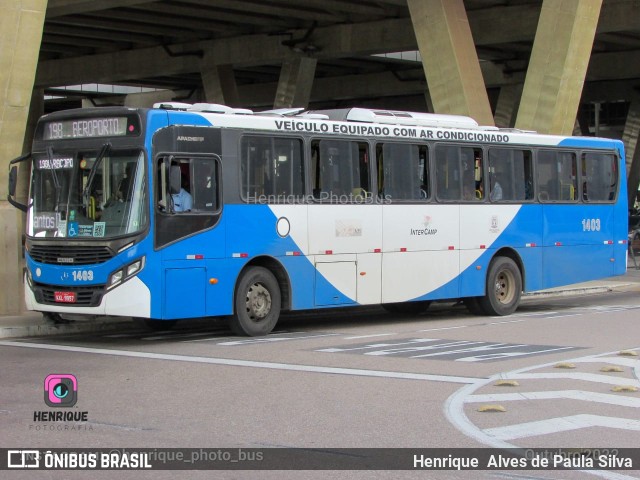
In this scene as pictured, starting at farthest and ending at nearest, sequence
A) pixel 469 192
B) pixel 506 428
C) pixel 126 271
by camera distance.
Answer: pixel 469 192, pixel 126 271, pixel 506 428

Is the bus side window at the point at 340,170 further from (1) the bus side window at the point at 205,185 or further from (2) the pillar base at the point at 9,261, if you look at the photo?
(2) the pillar base at the point at 9,261

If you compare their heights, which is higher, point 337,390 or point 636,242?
point 636,242

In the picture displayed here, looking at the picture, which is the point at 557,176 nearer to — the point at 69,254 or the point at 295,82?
the point at 69,254

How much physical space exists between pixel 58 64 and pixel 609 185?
34.4 m

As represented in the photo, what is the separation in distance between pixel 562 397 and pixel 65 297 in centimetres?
783

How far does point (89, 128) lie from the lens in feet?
53.1

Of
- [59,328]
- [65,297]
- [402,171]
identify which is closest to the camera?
[65,297]

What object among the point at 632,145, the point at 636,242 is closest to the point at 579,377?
the point at 636,242

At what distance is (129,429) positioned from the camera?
938 cm

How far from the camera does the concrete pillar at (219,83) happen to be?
48.1 m

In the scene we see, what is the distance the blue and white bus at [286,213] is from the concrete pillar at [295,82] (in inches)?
1011

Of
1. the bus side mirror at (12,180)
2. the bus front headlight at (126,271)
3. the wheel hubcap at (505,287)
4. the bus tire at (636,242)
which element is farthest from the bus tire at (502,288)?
the bus tire at (636,242)

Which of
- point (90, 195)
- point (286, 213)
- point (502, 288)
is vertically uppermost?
point (90, 195)

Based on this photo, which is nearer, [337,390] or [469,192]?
[337,390]
